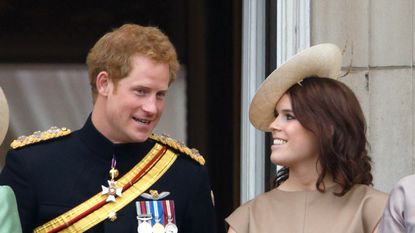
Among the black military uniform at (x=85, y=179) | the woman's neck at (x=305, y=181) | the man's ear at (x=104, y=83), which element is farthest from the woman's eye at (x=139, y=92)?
the woman's neck at (x=305, y=181)

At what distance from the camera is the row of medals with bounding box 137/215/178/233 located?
4598 mm

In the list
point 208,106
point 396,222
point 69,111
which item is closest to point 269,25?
point 208,106

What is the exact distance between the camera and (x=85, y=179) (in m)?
4.62

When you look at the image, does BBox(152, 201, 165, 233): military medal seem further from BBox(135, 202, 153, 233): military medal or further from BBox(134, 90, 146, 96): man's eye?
BBox(134, 90, 146, 96): man's eye

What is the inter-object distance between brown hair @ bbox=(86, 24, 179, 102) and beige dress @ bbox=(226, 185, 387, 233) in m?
0.58

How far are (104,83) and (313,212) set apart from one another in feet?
2.83

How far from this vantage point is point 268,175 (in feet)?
21.6

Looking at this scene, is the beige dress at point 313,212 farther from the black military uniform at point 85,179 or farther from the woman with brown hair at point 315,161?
the black military uniform at point 85,179

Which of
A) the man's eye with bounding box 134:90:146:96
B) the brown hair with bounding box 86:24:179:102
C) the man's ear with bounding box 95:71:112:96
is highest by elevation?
the brown hair with bounding box 86:24:179:102

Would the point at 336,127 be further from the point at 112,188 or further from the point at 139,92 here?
the point at 112,188

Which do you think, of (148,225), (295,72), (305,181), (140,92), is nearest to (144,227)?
(148,225)

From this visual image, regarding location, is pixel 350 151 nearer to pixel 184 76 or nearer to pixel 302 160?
pixel 302 160

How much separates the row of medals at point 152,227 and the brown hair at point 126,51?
1.65ft

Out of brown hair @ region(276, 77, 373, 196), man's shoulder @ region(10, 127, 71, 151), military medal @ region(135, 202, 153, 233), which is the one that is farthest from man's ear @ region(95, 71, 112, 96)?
brown hair @ region(276, 77, 373, 196)
